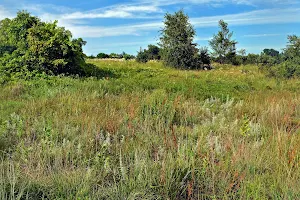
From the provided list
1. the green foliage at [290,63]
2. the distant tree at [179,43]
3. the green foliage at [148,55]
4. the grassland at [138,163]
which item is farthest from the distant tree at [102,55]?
the grassland at [138,163]

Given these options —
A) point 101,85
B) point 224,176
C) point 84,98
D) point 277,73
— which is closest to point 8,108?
point 84,98

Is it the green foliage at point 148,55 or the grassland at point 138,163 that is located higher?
the green foliage at point 148,55

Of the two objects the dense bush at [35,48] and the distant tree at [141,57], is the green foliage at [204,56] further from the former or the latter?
the dense bush at [35,48]

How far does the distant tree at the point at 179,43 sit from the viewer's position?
2488 centimetres

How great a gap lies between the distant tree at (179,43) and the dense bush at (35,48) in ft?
39.1

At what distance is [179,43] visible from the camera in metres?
25.6

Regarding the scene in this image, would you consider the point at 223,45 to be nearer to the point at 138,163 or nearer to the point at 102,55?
the point at 102,55

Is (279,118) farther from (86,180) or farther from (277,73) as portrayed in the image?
(277,73)

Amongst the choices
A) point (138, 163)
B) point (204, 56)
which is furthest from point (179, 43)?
point (138, 163)

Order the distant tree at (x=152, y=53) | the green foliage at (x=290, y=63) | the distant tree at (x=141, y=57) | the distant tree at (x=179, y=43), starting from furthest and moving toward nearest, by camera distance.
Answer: the distant tree at (x=152, y=53)
the distant tree at (x=141, y=57)
the distant tree at (x=179, y=43)
the green foliage at (x=290, y=63)

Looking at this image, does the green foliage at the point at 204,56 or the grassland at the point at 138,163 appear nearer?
the grassland at the point at 138,163

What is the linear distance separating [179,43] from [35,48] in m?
15.0

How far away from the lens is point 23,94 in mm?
8594

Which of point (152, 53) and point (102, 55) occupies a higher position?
point (152, 53)
